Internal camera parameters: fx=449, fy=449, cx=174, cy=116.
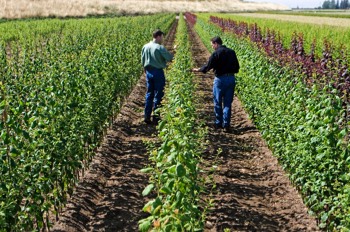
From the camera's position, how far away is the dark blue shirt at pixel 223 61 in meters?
9.16

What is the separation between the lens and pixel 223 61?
9.21 m

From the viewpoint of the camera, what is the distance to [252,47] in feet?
42.2

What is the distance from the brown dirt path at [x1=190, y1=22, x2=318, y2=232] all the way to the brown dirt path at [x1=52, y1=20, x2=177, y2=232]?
1.15m

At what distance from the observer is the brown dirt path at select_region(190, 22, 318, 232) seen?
5819 mm

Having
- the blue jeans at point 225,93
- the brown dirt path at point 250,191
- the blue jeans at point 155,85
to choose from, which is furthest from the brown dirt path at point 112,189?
the blue jeans at point 225,93

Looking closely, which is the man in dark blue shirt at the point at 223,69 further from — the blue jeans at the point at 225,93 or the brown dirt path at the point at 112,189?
the brown dirt path at the point at 112,189

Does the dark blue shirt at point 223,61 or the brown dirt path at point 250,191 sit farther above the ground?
the dark blue shirt at point 223,61

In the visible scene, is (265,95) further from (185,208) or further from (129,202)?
(185,208)

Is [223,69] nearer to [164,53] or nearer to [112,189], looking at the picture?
[164,53]

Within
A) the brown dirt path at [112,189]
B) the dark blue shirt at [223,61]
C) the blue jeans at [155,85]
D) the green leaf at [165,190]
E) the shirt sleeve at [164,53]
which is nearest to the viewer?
the green leaf at [165,190]

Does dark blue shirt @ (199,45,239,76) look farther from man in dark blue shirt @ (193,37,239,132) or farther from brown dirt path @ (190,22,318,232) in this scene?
brown dirt path @ (190,22,318,232)

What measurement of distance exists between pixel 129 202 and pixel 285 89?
3296 millimetres

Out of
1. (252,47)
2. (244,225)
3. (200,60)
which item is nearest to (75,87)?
(244,225)

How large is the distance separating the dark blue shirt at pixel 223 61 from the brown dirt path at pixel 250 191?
1392 mm
